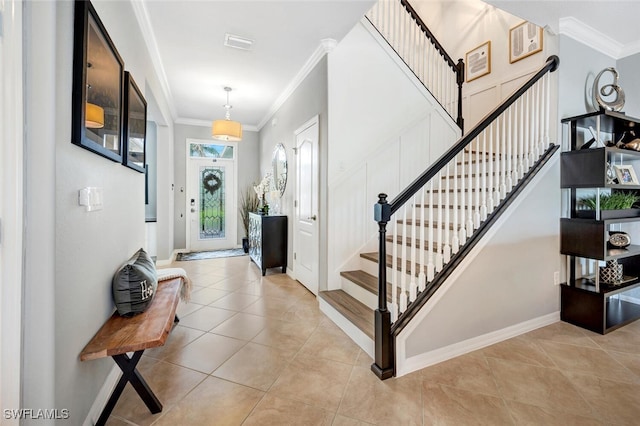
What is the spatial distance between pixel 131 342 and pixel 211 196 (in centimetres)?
543

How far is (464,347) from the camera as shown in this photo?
2.22m

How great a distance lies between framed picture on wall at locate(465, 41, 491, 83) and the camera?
4.13 m

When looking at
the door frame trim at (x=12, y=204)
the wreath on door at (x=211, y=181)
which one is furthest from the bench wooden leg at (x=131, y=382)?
the wreath on door at (x=211, y=181)

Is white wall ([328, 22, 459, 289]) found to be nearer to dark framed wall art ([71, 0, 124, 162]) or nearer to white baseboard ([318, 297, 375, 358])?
white baseboard ([318, 297, 375, 358])

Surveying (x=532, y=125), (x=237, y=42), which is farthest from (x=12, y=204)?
(x=532, y=125)

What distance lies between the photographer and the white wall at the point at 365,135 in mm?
3162

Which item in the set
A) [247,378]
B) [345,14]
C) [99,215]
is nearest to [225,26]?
[345,14]

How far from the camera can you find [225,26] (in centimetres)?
279

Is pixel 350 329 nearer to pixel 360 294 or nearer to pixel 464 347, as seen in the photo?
pixel 360 294

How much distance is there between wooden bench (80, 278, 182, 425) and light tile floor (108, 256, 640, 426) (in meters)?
0.12

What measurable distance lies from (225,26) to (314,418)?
333 cm

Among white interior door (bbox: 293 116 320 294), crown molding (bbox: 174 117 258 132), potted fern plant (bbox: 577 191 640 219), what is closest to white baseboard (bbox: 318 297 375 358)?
white interior door (bbox: 293 116 320 294)

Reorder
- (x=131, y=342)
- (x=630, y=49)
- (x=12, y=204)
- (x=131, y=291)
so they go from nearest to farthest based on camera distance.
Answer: (x=12, y=204)
(x=131, y=342)
(x=131, y=291)
(x=630, y=49)

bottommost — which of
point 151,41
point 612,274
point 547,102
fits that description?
point 612,274
